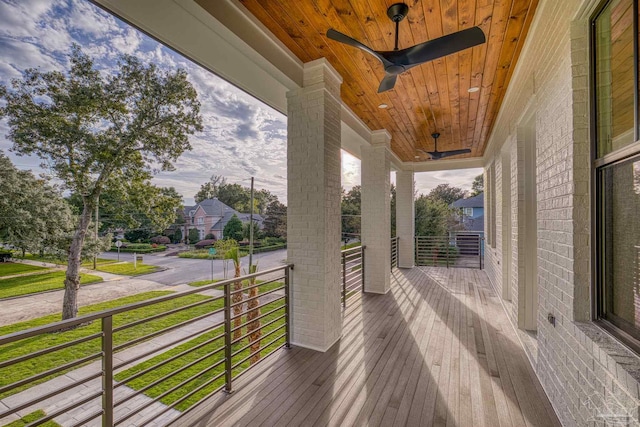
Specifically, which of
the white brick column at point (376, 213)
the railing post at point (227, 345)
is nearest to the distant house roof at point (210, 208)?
the railing post at point (227, 345)

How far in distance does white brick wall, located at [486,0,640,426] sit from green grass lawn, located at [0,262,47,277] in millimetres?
3669

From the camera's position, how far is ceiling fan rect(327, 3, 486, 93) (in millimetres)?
1729

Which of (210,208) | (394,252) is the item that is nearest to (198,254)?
(210,208)

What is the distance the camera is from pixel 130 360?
162cm

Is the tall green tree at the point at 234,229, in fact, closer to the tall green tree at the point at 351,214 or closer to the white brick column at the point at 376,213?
the white brick column at the point at 376,213

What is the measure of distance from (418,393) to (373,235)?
121 inches

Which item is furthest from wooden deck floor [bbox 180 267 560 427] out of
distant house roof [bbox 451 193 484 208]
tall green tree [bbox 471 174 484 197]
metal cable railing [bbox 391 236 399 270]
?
tall green tree [bbox 471 174 484 197]

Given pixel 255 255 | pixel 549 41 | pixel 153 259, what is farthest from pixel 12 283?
pixel 255 255

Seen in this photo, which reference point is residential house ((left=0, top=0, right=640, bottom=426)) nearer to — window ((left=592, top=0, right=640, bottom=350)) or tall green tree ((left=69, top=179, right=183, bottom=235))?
window ((left=592, top=0, right=640, bottom=350))

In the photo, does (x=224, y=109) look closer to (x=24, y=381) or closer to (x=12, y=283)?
(x=12, y=283)

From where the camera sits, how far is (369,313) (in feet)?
12.6

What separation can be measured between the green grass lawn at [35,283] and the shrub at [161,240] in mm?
670

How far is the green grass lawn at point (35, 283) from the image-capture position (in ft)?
7.29

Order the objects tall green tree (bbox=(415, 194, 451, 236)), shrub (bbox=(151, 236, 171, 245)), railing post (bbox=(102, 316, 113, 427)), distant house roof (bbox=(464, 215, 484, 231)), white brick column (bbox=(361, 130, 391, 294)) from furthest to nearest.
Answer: distant house roof (bbox=(464, 215, 484, 231))
tall green tree (bbox=(415, 194, 451, 236))
white brick column (bbox=(361, 130, 391, 294))
shrub (bbox=(151, 236, 171, 245))
railing post (bbox=(102, 316, 113, 427))
